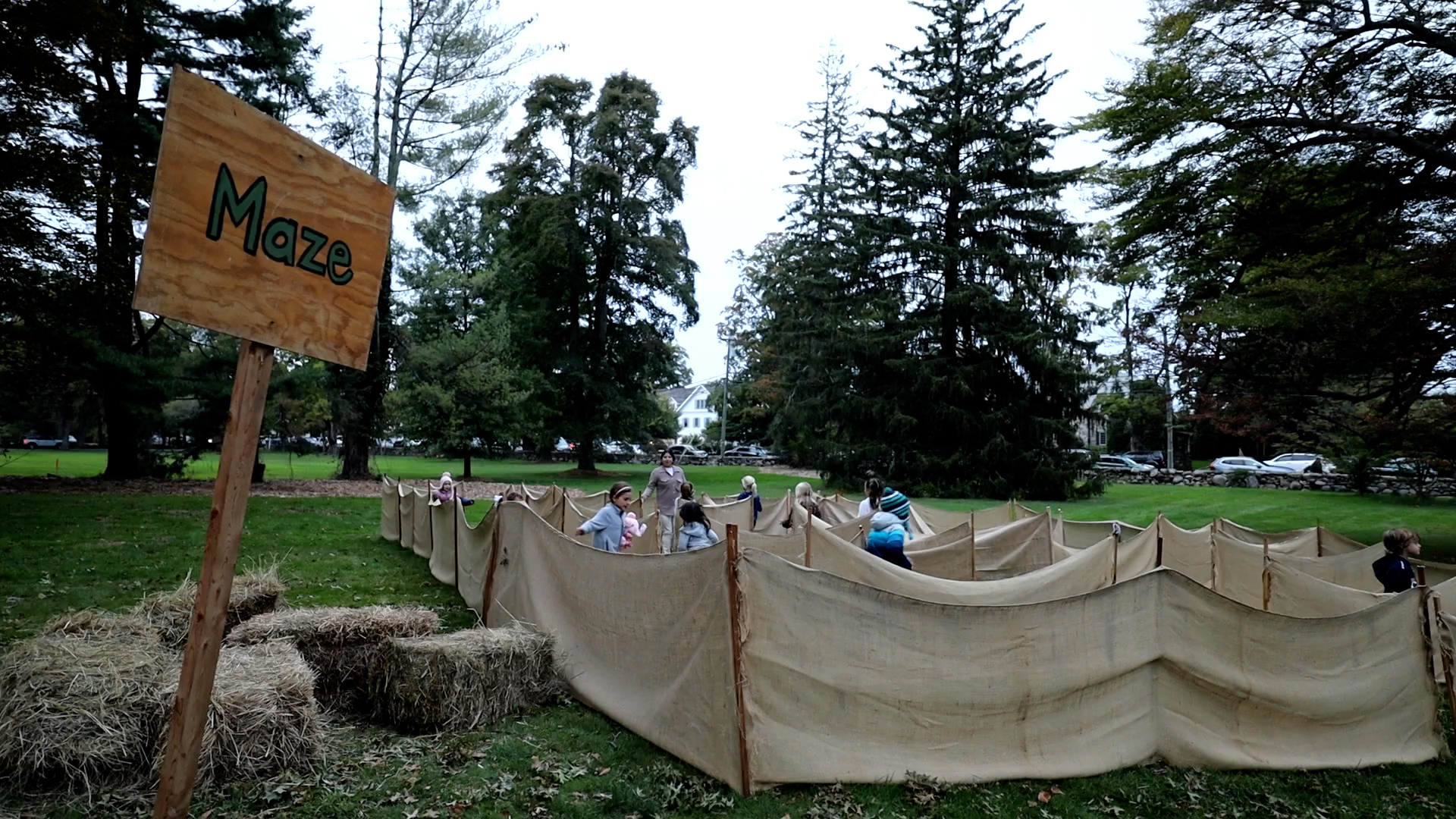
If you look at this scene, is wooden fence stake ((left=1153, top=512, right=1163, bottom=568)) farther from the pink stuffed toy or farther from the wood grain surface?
the wood grain surface

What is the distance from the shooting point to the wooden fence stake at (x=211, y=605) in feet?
10.2

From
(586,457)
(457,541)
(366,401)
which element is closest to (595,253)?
(586,457)

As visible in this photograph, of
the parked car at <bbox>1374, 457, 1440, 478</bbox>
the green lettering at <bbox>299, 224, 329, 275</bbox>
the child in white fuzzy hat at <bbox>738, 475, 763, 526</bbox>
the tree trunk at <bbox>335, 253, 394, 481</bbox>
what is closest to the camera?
the green lettering at <bbox>299, 224, 329, 275</bbox>

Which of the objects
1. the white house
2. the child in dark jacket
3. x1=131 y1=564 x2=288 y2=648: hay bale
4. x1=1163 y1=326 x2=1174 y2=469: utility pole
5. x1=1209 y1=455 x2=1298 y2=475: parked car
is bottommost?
x1=131 y1=564 x2=288 y2=648: hay bale

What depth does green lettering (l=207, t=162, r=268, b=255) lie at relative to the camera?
10.2 feet

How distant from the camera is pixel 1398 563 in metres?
6.87

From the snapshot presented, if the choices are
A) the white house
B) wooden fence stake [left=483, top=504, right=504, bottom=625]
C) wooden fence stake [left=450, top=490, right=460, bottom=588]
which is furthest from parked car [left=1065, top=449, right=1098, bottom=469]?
the white house

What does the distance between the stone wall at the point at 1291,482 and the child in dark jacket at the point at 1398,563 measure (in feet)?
81.1

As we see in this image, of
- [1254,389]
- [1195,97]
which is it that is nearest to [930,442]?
[1254,389]

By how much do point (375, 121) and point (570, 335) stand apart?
1374 centimetres

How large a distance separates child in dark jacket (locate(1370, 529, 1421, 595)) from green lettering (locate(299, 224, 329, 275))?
7.95 m

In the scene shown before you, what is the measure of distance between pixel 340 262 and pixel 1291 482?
129ft

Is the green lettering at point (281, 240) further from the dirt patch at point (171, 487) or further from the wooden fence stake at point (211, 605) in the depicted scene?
the dirt patch at point (171, 487)

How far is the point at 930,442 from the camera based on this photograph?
31281mm
